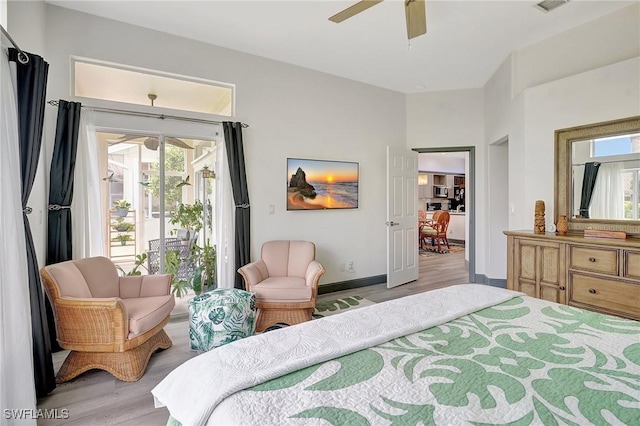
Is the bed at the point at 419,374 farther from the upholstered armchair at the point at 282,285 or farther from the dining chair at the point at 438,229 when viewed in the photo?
the dining chair at the point at 438,229

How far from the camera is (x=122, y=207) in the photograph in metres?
3.46

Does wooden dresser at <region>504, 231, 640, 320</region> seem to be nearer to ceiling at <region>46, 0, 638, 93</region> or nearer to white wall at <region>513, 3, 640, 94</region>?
white wall at <region>513, 3, 640, 94</region>

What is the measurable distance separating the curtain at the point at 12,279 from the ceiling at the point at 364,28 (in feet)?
5.84

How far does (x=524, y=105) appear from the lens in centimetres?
370

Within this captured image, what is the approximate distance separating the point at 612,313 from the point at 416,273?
293 cm

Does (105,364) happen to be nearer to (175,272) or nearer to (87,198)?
(175,272)

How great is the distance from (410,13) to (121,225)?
10.9 ft

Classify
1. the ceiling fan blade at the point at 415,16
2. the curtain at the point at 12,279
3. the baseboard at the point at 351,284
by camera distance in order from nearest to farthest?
the curtain at the point at 12,279 → the ceiling fan blade at the point at 415,16 → the baseboard at the point at 351,284

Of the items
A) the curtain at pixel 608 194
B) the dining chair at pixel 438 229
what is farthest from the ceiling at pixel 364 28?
the dining chair at pixel 438 229

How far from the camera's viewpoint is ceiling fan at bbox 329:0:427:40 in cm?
236

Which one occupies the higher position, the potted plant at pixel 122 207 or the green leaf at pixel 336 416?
the potted plant at pixel 122 207

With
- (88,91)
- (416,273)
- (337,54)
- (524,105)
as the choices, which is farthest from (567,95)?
(88,91)

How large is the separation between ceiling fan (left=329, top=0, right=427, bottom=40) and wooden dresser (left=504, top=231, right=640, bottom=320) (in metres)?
2.10

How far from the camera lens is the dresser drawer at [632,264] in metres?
2.44
